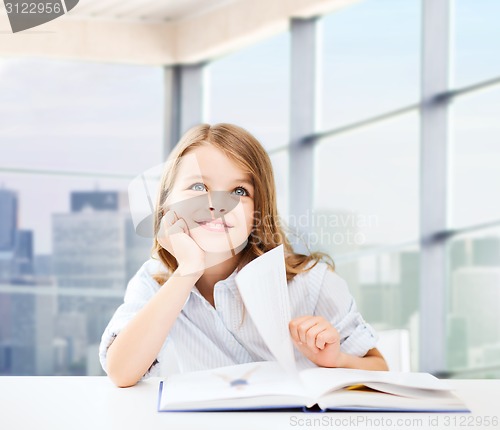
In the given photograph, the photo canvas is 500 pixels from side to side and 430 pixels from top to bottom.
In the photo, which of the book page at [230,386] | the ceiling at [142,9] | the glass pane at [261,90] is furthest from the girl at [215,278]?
the ceiling at [142,9]

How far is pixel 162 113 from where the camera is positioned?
232 inches

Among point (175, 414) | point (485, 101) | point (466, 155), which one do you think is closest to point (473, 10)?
point (485, 101)

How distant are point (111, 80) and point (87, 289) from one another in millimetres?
1598

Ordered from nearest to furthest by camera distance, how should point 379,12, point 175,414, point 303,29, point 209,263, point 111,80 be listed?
point 175,414 < point 209,263 < point 379,12 < point 303,29 < point 111,80

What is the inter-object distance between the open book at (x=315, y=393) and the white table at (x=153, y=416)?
1cm

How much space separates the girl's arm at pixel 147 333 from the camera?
123 centimetres

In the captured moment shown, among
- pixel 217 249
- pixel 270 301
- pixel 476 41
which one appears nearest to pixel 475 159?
pixel 476 41

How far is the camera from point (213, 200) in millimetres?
1385

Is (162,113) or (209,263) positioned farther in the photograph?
(162,113)

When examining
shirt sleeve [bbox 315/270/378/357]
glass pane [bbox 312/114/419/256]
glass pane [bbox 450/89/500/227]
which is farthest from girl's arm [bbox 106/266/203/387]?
glass pane [bbox 312/114/419/256]

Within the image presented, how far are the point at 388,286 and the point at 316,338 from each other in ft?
11.0

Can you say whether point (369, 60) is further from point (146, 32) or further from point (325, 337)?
point (325, 337)

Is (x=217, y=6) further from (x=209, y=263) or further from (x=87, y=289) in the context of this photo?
(x=209, y=263)

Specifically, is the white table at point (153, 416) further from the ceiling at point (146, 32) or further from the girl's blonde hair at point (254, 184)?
the ceiling at point (146, 32)
